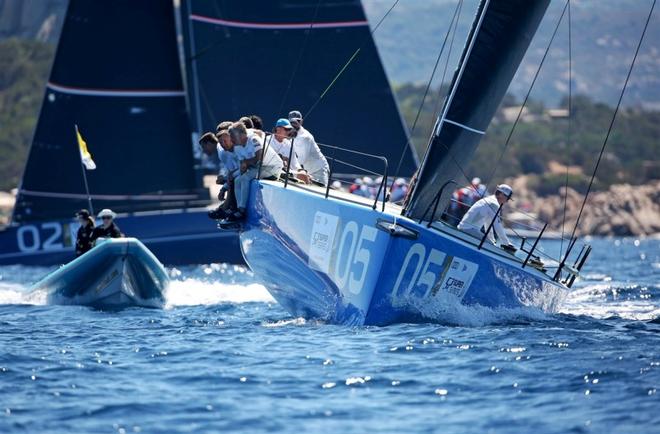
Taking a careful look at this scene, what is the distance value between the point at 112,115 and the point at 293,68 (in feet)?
11.1

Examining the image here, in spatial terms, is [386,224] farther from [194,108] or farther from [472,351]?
[194,108]

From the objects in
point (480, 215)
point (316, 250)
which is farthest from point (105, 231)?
point (480, 215)

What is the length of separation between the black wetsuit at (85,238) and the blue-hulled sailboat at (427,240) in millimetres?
3401

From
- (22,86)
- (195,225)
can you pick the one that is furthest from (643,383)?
(22,86)

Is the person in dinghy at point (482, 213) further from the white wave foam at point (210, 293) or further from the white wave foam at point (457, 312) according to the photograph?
the white wave foam at point (210, 293)

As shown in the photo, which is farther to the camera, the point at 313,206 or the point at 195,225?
the point at 195,225

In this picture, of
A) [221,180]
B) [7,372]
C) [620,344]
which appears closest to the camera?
[7,372]

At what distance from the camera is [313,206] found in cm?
1213

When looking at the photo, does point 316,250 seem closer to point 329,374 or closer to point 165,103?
point 329,374

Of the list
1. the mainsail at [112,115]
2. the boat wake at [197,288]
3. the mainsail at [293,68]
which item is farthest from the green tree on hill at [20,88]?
the boat wake at [197,288]

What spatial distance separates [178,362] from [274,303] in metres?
5.88

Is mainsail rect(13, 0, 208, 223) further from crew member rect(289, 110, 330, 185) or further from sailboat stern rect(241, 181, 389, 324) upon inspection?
sailboat stern rect(241, 181, 389, 324)

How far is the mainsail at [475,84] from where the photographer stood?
38.9 feet

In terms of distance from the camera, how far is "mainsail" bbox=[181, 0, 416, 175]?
78.9 feet
